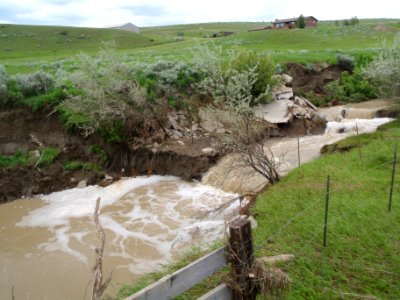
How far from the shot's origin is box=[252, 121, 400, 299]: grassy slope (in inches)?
235

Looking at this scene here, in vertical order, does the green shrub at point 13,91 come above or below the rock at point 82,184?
above

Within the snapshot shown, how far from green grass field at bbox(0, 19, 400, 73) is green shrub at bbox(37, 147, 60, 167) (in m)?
9.23

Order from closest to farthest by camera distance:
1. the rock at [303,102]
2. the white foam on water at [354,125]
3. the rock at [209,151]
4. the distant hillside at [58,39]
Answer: the rock at [209,151] < the white foam on water at [354,125] < the rock at [303,102] < the distant hillside at [58,39]

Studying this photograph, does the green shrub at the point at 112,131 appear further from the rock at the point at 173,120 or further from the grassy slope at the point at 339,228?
the grassy slope at the point at 339,228

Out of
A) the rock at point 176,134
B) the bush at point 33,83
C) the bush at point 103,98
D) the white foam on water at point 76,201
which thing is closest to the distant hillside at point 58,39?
the bush at point 33,83

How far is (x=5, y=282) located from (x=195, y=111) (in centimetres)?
1138

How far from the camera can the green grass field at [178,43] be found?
1085 inches

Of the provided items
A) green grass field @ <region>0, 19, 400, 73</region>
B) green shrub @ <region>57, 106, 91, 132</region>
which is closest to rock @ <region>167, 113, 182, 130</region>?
green shrub @ <region>57, 106, 91, 132</region>

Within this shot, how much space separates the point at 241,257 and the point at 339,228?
150 inches

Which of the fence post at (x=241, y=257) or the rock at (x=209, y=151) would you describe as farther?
the rock at (x=209, y=151)

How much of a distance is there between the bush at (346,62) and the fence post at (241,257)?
2347 centimetres

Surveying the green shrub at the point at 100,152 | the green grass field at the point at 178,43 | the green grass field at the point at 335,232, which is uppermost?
the green grass field at the point at 178,43

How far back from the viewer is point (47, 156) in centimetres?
1572

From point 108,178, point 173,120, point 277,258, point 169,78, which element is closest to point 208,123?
point 173,120
